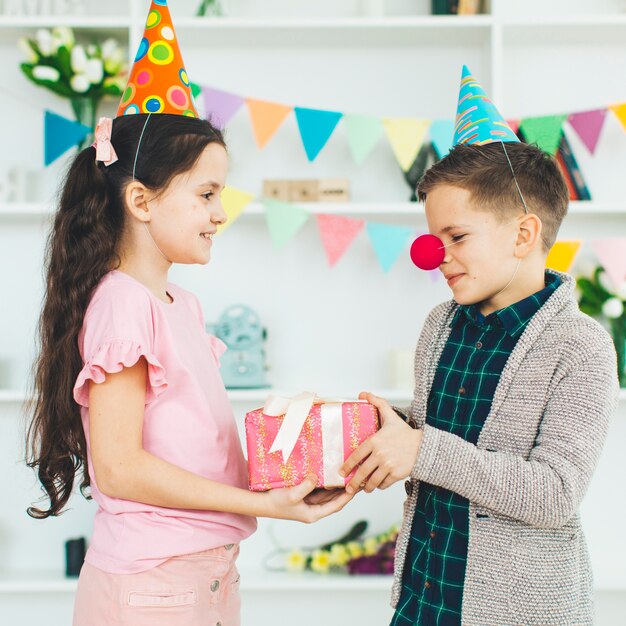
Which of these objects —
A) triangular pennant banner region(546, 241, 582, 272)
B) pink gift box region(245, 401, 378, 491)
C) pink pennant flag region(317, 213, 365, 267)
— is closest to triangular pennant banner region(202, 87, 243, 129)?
pink pennant flag region(317, 213, 365, 267)

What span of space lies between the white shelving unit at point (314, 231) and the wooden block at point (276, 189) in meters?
0.09

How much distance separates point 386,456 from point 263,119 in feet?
4.31

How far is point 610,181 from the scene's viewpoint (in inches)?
87.7

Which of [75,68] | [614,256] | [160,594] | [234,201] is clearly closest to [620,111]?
[614,256]

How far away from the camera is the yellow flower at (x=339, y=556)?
2.12 m

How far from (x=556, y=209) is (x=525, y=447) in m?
0.36

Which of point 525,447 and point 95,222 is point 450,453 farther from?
point 95,222

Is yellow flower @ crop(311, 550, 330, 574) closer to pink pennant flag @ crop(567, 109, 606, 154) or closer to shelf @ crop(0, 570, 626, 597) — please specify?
shelf @ crop(0, 570, 626, 597)

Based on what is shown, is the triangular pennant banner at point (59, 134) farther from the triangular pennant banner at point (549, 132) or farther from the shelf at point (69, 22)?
the triangular pennant banner at point (549, 132)

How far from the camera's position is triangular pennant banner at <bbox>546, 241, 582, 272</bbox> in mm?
2023

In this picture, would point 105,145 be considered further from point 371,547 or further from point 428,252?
point 371,547

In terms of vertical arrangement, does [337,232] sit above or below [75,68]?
below

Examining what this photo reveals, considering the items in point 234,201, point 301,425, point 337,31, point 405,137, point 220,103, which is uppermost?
point 337,31

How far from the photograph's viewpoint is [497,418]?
3.35 ft
